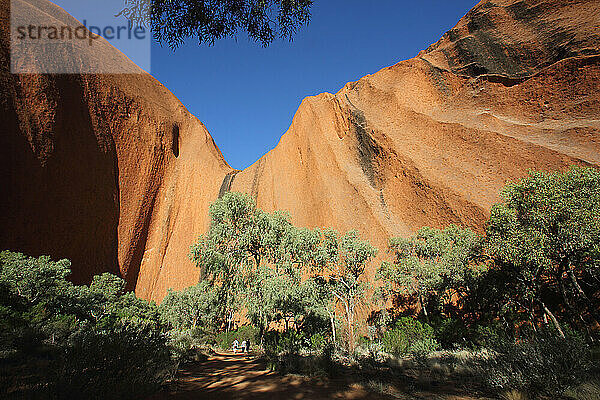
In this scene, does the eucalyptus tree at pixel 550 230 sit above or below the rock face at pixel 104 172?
below

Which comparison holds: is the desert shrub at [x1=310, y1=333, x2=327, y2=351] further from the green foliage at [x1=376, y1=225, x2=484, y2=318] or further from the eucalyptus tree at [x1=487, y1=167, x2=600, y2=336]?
the eucalyptus tree at [x1=487, y1=167, x2=600, y2=336]

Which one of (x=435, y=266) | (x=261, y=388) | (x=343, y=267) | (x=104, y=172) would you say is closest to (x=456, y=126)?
(x=435, y=266)

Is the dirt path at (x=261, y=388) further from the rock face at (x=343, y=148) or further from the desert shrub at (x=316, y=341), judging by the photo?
the rock face at (x=343, y=148)

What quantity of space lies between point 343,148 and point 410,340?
900 inches

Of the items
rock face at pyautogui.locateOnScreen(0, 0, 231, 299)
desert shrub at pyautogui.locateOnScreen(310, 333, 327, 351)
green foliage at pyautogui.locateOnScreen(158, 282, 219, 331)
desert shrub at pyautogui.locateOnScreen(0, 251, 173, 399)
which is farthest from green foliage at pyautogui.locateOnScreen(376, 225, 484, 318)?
rock face at pyautogui.locateOnScreen(0, 0, 231, 299)

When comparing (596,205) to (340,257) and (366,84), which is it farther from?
(366,84)

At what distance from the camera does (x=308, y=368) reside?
27.0 ft

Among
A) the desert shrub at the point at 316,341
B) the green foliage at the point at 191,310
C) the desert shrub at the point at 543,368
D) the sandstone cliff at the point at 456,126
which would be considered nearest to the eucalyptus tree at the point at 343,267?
the desert shrub at the point at 316,341

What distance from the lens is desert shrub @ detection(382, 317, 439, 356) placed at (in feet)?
46.0

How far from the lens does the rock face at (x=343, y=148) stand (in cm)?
2241

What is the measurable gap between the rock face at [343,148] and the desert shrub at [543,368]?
17.3 metres

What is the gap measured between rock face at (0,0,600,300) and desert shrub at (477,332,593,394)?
1731 centimetres

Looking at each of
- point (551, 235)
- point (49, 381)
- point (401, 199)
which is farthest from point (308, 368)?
point (401, 199)

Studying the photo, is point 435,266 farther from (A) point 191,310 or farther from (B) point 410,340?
(A) point 191,310
